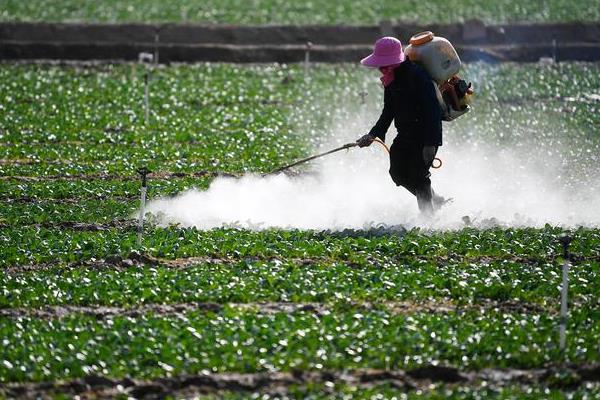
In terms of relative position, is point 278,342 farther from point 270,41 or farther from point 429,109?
point 270,41

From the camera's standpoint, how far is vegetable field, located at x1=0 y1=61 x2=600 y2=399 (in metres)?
10.1

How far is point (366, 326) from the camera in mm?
11203

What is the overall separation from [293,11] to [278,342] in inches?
1184

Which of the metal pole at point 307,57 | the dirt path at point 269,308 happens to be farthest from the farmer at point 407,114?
the metal pole at point 307,57

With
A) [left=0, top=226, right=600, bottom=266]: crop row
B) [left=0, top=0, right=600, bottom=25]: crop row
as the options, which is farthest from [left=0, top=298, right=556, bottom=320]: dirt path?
[left=0, top=0, right=600, bottom=25]: crop row

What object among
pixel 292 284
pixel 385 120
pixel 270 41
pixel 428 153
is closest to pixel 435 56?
→ pixel 385 120

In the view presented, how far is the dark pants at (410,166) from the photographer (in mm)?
15055

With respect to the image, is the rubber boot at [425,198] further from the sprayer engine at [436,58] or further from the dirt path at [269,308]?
the dirt path at [269,308]

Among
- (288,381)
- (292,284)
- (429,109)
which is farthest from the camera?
(429,109)

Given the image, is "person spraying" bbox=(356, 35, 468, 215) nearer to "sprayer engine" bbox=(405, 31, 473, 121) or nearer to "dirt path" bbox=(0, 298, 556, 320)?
"sprayer engine" bbox=(405, 31, 473, 121)

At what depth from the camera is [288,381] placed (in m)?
10.0

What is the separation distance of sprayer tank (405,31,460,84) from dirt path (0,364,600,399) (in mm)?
5365

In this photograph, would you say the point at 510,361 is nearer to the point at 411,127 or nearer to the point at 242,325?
the point at 242,325

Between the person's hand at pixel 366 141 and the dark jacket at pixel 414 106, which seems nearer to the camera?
the dark jacket at pixel 414 106
